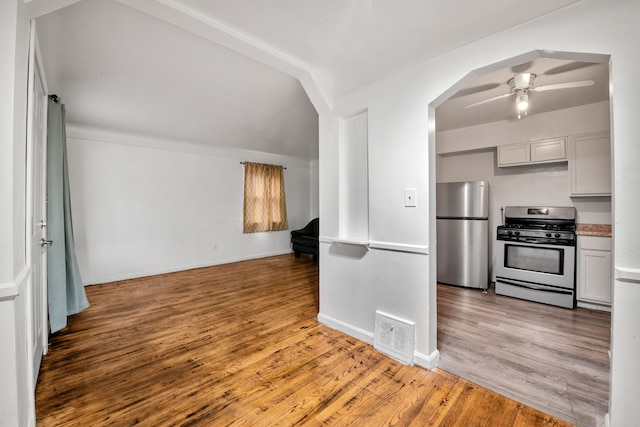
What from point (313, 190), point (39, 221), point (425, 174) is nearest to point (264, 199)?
point (313, 190)

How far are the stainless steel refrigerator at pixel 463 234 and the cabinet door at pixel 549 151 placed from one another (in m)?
0.65

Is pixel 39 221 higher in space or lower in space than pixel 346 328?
higher

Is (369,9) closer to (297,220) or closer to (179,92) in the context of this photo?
(179,92)

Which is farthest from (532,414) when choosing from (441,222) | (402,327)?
(441,222)

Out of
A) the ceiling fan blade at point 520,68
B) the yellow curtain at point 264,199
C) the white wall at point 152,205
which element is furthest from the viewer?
the yellow curtain at point 264,199

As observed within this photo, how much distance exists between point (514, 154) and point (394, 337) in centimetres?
315

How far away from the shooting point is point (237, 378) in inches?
74.0

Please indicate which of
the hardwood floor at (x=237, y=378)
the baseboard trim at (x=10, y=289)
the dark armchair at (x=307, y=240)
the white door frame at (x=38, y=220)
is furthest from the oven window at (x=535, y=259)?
the white door frame at (x=38, y=220)

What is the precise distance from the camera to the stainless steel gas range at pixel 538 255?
10.3 feet

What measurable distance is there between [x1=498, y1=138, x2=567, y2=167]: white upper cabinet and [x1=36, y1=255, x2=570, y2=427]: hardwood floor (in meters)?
3.11

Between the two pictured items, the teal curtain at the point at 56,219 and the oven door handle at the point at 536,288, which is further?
the oven door handle at the point at 536,288

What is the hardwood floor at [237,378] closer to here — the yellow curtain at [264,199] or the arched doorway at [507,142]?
the arched doorway at [507,142]

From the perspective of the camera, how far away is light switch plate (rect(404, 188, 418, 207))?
2025mm

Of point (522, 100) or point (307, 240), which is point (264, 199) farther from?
point (522, 100)
